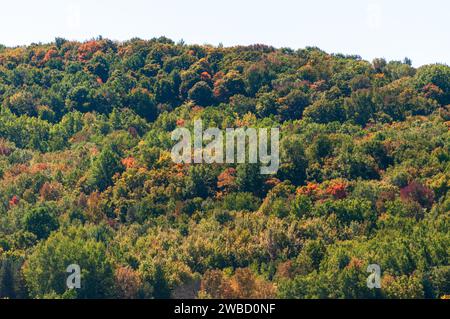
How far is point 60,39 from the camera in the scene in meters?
177

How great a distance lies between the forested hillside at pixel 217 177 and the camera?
8969 cm

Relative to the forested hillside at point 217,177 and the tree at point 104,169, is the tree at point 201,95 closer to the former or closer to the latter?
the forested hillside at point 217,177

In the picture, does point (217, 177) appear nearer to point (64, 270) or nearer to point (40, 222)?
point (40, 222)

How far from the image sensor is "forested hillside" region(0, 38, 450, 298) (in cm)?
8969

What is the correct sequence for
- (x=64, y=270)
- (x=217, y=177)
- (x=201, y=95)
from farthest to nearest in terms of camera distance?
1. (x=201, y=95)
2. (x=217, y=177)
3. (x=64, y=270)

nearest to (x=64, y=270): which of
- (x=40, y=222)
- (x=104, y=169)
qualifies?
(x=40, y=222)

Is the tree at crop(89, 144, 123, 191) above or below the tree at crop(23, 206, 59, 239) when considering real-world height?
above

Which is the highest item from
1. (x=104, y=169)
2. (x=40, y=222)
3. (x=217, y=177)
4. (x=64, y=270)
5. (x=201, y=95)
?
(x=201, y=95)

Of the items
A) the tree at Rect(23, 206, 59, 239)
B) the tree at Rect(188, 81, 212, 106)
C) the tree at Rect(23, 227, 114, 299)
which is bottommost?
the tree at Rect(23, 227, 114, 299)

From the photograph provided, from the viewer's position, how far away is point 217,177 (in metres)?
120

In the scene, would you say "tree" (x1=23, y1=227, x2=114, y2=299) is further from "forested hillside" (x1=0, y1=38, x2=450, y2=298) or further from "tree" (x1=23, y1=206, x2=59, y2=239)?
"tree" (x1=23, y1=206, x2=59, y2=239)

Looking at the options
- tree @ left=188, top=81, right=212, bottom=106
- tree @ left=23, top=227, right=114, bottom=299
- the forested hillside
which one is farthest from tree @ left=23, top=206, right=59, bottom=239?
tree @ left=188, top=81, right=212, bottom=106

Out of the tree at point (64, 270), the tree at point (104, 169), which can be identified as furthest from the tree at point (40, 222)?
the tree at point (64, 270)

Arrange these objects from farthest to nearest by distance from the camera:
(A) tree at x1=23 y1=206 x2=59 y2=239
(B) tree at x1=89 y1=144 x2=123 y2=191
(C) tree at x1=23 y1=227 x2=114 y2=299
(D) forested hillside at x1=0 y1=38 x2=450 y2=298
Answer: (B) tree at x1=89 y1=144 x2=123 y2=191 → (A) tree at x1=23 y1=206 x2=59 y2=239 → (D) forested hillside at x1=0 y1=38 x2=450 y2=298 → (C) tree at x1=23 y1=227 x2=114 y2=299
